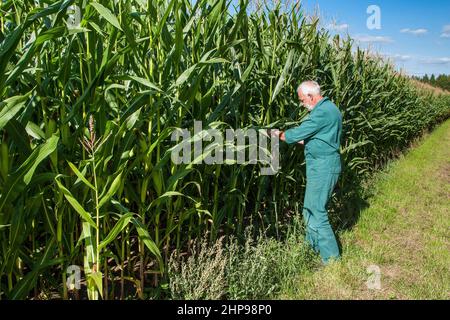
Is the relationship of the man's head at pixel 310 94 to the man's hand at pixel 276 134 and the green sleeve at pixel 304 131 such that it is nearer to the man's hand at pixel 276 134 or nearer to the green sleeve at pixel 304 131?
the green sleeve at pixel 304 131

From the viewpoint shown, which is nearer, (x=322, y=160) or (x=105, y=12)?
(x=105, y=12)

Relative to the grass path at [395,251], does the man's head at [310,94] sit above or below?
above

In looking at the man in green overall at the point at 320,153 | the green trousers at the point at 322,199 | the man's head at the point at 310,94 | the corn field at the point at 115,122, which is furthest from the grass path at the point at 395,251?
the man's head at the point at 310,94

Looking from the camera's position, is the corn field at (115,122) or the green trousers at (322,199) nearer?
the corn field at (115,122)

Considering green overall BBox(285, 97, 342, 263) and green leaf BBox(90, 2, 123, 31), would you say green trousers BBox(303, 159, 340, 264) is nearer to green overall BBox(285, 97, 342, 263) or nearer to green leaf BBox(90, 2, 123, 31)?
green overall BBox(285, 97, 342, 263)

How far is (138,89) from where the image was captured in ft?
8.82

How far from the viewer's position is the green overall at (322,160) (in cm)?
362

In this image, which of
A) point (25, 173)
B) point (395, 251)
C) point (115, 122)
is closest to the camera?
point (25, 173)

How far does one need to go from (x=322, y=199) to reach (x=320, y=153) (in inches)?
16.0

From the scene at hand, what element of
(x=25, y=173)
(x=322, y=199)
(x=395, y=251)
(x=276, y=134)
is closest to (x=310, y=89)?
(x=276, y=134)

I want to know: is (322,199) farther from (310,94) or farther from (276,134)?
(310,94)

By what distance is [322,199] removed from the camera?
3.72 m

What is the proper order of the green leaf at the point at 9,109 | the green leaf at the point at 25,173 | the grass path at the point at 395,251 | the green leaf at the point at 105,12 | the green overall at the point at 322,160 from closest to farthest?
the green leaf at the point at 9,109 → the green leaf at the point at 25,173 → the green leaf at the point at 105,12 → the grass path at the point at 395,251 → the green overall at the point at 322,160

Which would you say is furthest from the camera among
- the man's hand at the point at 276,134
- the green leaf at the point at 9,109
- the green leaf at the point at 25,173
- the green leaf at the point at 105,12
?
the man's hand at the point at 276,134
